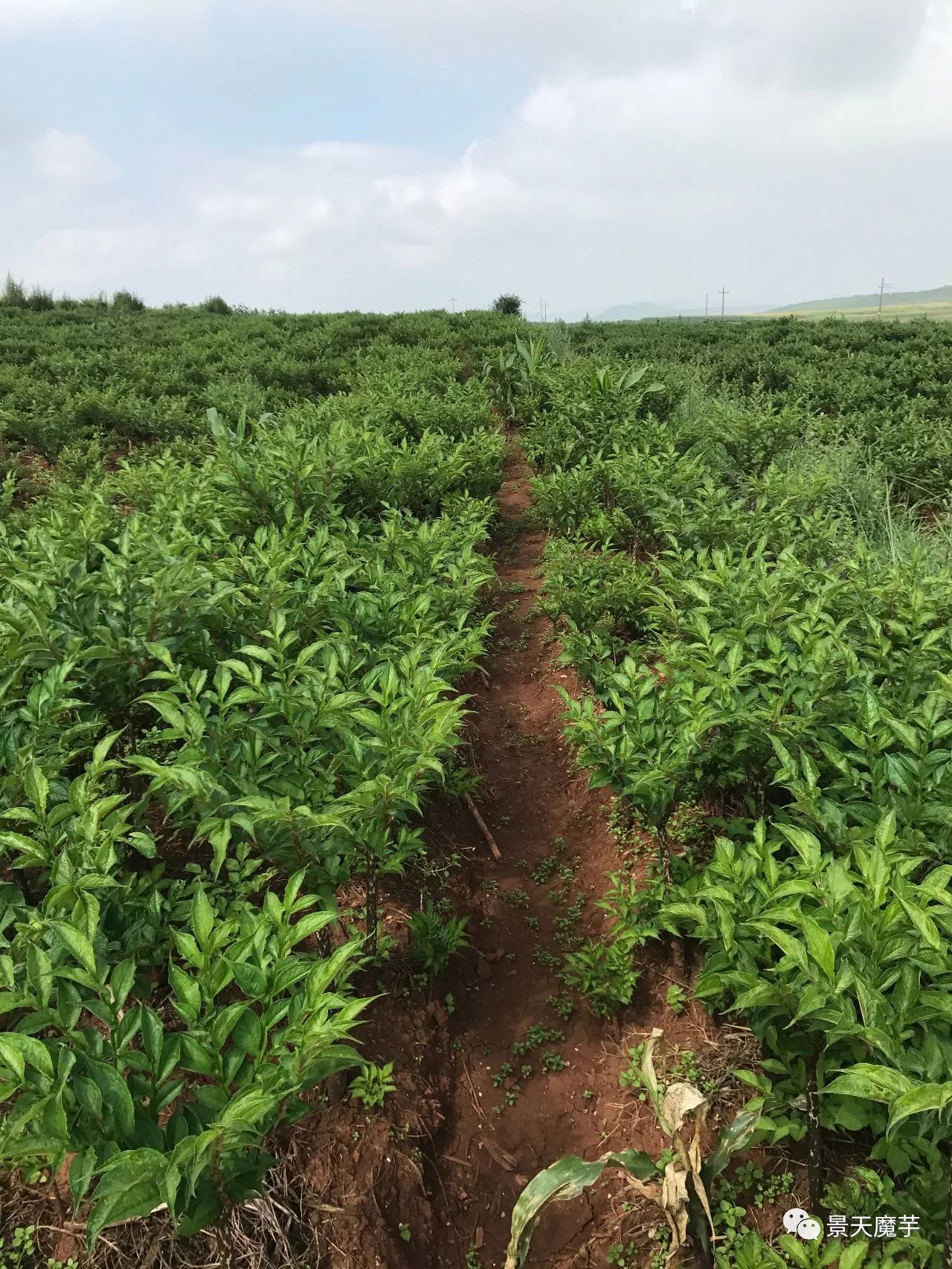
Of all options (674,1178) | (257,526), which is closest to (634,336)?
(257,526)

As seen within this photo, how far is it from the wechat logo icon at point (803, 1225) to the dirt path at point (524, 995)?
1.35 feet

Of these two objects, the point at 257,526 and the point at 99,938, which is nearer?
the point at 99,938

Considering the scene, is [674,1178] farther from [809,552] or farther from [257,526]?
[257,526]

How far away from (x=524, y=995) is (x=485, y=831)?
82 cm

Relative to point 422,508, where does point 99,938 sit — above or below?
below

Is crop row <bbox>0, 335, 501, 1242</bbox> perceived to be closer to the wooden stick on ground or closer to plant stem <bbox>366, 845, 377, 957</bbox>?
plant stem <bbox>366, 845, 377, 957</bbox>

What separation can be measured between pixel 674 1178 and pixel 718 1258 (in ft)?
0.84

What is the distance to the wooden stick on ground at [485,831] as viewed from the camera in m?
3.26

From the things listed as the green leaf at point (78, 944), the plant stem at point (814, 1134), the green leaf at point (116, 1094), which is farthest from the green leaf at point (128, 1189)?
the plant stem at point (814, 1134)

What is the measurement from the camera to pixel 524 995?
8.62ft

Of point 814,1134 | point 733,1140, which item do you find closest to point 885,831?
point 814,1134

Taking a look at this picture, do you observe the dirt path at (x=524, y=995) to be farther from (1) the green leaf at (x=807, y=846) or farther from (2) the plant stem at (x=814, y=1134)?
(1) the green leaf at (x=807, y=846)

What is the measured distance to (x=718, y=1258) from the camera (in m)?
1.76

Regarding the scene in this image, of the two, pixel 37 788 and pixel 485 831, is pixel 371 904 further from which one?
pixel 485 831
